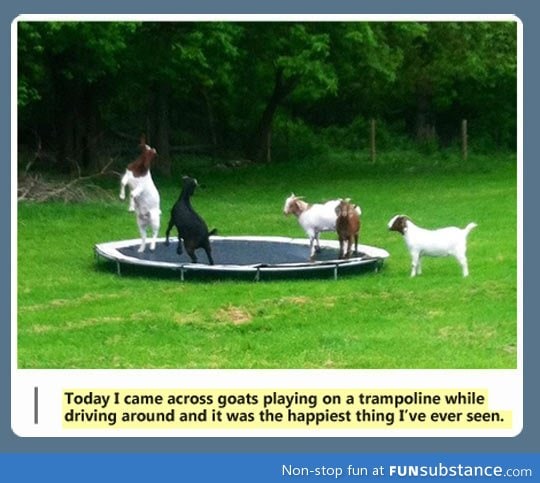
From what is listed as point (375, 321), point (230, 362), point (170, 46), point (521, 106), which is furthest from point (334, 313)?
point (170, 46)

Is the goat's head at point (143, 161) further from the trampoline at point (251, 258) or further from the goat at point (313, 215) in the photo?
the goat at point (313, 215)

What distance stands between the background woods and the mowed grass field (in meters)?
0.32

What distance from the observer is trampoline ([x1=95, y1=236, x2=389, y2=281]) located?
1534cm

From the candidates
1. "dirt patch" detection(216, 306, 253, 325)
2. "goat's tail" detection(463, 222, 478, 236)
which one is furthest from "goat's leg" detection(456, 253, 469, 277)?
"dirt patch" detection(216, 306, 253, 325)

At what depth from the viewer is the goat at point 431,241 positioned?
15.3 m

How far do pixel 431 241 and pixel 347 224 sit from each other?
89 centimetres

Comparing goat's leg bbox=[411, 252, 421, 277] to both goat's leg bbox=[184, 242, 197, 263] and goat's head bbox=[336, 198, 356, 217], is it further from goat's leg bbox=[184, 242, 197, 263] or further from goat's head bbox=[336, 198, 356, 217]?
goat's leg bbox=[184, 242, 197, 263]

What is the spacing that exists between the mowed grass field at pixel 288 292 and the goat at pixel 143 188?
25cm

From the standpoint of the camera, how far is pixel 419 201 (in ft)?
53.5

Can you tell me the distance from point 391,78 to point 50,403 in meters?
5.45

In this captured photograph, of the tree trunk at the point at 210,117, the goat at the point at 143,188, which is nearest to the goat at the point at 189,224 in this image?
the goat at the point at 143,188

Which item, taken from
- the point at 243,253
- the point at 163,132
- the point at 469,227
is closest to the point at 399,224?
the point at 469,227

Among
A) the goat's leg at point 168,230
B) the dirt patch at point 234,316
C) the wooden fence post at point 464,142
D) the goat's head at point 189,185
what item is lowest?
the dirt patch at point 234,316

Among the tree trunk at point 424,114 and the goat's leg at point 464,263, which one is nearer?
the goat's leg at point 464,263
